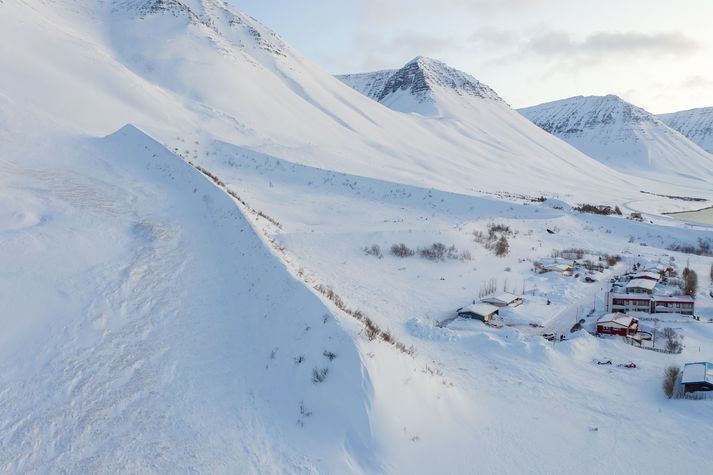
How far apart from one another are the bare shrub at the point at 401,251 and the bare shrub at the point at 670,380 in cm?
1273

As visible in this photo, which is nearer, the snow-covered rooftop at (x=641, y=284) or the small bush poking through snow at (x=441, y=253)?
the small bush poking through snow at (x=441, y=253)

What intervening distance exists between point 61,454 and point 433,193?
32.5m

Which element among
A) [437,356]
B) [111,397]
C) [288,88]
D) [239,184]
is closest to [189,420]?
[111,397]

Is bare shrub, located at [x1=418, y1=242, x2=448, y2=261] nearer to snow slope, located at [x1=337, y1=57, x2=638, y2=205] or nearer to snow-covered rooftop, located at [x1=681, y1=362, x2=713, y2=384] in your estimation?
snow-covered rooftop, located at [x1=681, y1=362, x2=713, y2=384]

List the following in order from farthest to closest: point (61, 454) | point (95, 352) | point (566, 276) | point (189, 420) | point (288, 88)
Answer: point (288, 88) < point (566, 276) < point (95, 352) < point (189, 420) < point (61, 454)

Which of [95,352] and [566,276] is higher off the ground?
[95,352]

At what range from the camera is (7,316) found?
8656 millimetres

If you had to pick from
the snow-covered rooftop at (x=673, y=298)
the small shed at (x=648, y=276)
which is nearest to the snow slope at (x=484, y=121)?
the small shed at (x=648, y=276)

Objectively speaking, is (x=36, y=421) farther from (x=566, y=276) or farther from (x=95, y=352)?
(x=566, y=276)

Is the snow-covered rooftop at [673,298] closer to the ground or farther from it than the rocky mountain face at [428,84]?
closer to the ground

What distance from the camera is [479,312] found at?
19.2 metres

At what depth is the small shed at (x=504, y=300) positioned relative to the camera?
21.2m

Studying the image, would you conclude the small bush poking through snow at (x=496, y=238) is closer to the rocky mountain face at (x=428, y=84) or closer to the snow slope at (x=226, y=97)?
the snow slope at (x=226, y=97)

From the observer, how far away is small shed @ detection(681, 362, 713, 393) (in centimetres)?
1245
